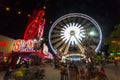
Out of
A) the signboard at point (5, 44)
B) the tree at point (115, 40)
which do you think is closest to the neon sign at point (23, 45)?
the signboard at point (5, 44)

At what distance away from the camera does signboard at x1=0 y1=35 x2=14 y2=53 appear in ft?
126

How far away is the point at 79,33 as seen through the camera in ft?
181

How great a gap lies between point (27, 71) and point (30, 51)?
26525mm

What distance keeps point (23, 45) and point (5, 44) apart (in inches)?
267

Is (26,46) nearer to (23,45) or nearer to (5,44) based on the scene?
(23,45)

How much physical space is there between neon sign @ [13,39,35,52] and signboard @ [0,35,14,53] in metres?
1.27

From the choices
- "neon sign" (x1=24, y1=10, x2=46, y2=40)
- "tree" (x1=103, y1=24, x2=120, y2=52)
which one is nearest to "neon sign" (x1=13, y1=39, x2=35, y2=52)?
"neon sign" (x1=24, y1=10, x2=46, y2=40)

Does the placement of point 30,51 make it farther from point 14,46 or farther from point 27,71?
point 27,71

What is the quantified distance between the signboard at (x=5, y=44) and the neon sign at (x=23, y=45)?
1267mm

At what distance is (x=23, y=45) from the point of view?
155 feet

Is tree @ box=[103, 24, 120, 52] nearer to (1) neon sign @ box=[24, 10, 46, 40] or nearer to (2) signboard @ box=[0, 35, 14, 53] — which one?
(2) signboard @ box=[0, 35, 14, 53]

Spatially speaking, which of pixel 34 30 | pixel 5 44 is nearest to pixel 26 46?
pixel 34 30

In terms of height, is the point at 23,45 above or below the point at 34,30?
below

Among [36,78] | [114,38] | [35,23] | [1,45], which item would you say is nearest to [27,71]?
[36,78]
